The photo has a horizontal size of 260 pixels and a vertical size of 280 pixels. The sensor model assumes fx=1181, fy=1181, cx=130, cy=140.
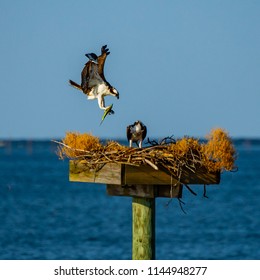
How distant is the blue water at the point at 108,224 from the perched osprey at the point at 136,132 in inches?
563

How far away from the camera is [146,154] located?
1042 centimetres

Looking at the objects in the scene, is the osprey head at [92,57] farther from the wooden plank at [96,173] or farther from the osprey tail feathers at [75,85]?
the wooden plank at [96,173]

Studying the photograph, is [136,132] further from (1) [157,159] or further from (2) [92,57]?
(2) [92,57]

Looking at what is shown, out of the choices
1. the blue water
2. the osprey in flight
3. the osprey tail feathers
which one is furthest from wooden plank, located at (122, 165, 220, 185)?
the blue water

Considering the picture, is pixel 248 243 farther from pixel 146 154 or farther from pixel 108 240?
pixel 146 154

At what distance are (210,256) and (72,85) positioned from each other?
982 inches

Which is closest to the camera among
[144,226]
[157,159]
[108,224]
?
[157,159]

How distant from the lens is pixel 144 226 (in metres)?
10.6

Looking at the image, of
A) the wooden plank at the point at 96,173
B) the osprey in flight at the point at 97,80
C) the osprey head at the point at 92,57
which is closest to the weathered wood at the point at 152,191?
the wooden plank at the point at 96,173

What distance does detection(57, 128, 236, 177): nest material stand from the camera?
10.3 metres

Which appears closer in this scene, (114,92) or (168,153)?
(168,153)

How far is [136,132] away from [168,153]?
0.44 m

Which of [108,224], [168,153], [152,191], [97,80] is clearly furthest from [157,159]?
[108,224]
